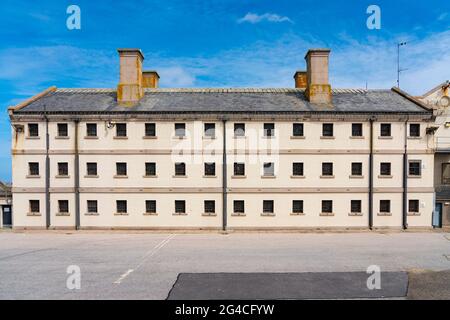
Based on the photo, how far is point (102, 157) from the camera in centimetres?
2703

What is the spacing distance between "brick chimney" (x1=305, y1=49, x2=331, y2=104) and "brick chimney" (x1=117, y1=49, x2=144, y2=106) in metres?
17.1

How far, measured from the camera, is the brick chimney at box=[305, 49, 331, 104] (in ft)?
94.2

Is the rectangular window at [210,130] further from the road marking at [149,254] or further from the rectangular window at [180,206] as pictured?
the road marking at [149,254]

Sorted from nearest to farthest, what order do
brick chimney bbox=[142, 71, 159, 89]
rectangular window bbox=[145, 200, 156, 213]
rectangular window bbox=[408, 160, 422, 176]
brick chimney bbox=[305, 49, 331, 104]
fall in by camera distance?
rectangular window bbox=[145, 200, 156, 213]
rectangular window bbox=[408, 160, 422, 176]
brick chimney bbox=[305, 49, 331, 104]
brick chimney bbox=[142, 71, 159, 89]

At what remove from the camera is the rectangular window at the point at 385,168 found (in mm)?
27188

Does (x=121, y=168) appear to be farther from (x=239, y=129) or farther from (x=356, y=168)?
(x=356, y=168)

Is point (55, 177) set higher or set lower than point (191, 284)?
higher

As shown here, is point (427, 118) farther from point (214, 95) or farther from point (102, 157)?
point (102, 157)

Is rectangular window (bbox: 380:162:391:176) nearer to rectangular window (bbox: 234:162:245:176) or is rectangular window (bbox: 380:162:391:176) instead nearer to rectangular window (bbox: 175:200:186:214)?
rectangular window (bbox: 234:162:245:176)

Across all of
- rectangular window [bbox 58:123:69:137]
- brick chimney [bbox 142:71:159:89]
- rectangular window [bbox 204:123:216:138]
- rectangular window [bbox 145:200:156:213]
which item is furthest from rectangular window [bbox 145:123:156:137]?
brick chimney [bbox 142:71:159:89]

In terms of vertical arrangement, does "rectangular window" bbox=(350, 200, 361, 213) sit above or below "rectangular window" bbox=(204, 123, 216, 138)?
below

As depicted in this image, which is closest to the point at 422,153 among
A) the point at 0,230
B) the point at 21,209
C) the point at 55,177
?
the point at 55,177

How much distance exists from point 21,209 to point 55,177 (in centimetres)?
426
